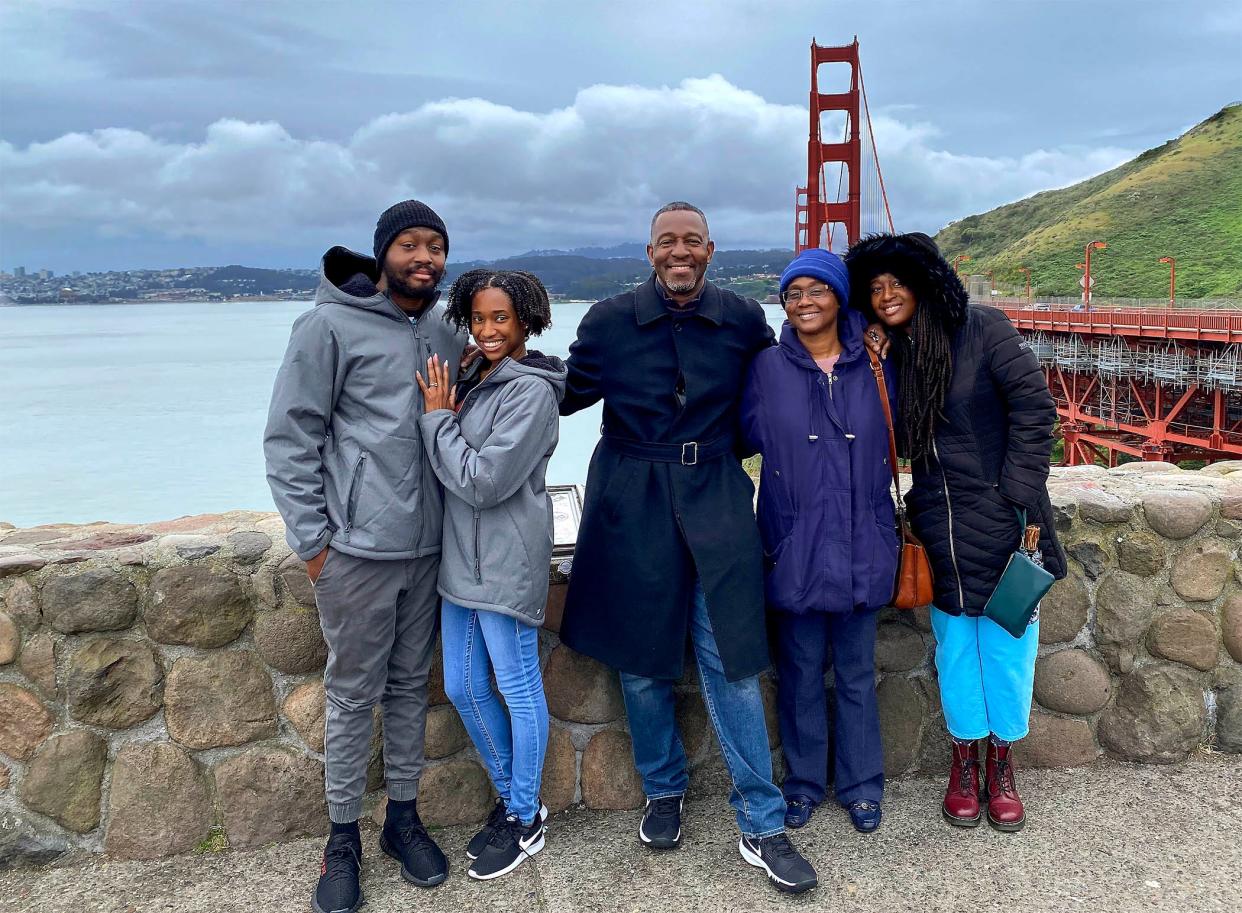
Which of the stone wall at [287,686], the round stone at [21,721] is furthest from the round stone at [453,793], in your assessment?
the round stone at [21,721]

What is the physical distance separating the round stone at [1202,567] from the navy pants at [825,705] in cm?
97

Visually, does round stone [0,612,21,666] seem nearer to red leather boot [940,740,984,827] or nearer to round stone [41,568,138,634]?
round stone [41,568,138,634]

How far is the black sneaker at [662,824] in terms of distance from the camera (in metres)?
2.18

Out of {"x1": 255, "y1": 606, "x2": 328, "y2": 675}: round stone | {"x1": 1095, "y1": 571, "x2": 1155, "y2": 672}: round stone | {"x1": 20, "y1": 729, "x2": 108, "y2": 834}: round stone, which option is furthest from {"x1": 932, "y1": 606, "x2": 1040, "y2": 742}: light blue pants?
{"x1": 20, "y1": 729, "x2": 108, "y2": 834}: round stone

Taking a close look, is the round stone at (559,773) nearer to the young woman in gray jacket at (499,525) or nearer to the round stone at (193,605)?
the young woman in gray jacket at (499,525)

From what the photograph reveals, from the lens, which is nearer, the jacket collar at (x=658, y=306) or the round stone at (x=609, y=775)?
the jacket collar at (x=658, y=306)

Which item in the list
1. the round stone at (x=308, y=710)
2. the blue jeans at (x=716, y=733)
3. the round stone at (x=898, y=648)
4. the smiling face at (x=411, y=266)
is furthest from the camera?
the round stone at (x=898, y=648)

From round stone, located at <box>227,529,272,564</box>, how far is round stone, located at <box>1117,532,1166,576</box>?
232cm

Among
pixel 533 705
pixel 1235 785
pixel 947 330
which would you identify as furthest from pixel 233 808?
pixel 1235 785

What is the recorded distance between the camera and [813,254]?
2.20m

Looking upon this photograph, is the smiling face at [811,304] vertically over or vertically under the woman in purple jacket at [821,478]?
over

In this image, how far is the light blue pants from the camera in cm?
224

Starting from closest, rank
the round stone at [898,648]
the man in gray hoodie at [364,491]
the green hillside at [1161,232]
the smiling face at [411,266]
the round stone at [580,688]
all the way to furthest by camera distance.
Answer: the man in gray hoodie at [364,491], the smiling face at [411,266], the round stone at [580,688], the round stone at [898,648], the green hillside at [1161,232]

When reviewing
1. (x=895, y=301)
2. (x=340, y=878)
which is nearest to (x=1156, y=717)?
(x=895, y=301)
